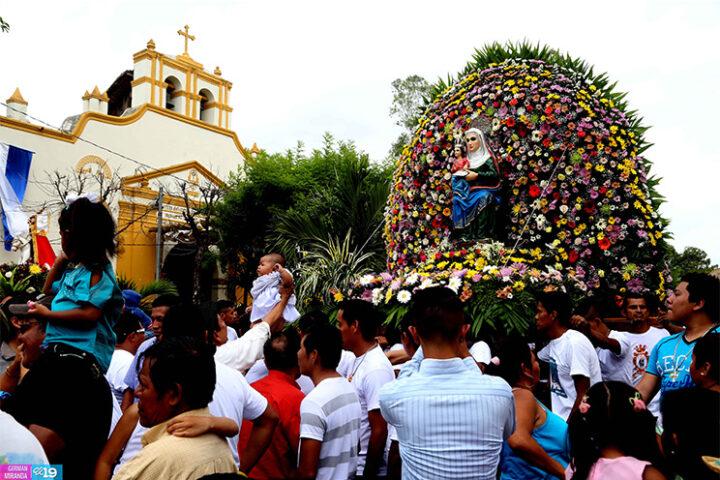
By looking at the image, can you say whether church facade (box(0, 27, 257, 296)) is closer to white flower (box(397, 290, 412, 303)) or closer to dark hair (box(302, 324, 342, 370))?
white flower (box(397, 290, 412, 303))

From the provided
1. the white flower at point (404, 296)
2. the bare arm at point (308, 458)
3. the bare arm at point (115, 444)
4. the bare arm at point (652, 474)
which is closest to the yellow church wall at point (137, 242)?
the white flower at point (404, 296)

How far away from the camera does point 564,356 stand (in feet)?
16.1

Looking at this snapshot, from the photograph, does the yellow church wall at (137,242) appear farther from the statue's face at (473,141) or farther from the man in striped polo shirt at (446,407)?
the man in striped polo shirt at (446,407)

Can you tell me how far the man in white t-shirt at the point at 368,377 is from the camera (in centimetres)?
→ 381

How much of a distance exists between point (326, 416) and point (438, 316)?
1063 mm

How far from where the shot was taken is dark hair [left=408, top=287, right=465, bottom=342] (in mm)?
2744

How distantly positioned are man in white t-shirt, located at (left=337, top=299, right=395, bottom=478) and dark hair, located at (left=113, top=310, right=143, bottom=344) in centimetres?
149

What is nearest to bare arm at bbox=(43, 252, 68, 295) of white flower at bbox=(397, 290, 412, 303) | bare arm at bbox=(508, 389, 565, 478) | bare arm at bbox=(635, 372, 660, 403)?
bare arm at bbox=(508, 389, 565, 478)

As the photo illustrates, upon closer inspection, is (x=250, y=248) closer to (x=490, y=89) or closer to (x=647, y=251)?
(x=490, y=89)

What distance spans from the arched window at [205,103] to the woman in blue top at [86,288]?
27676 millimetres

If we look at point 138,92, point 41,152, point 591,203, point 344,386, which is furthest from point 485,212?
point 138,92

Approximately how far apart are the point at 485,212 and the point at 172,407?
308 inches

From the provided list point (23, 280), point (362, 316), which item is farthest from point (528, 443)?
point (23, 280)

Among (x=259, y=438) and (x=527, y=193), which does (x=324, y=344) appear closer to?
(x=259, y=438)
